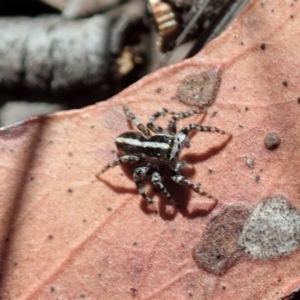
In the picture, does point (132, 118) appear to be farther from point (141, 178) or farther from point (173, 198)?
point (173, 198)

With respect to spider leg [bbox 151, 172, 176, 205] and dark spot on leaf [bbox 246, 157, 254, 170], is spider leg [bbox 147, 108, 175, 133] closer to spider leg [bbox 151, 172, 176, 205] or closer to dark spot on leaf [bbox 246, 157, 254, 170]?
spider leg [bbox 151, 172, 176, 205]

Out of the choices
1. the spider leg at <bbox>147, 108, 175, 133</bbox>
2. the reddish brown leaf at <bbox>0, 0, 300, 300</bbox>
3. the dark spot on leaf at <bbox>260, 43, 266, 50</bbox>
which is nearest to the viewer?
the reddish brown leaf at <bbox>0, 0, 300, 300</bbox>

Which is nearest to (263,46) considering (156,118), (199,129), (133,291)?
(199,129)

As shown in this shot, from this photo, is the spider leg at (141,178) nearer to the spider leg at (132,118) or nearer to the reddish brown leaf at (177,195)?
the reddish brown leaf at (177,195)

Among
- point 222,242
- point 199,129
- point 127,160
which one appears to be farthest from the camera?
point 127,160

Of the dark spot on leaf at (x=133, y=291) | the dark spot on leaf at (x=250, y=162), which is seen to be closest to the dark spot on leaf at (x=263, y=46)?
the dark spot on leaf at (x=250, y=162)

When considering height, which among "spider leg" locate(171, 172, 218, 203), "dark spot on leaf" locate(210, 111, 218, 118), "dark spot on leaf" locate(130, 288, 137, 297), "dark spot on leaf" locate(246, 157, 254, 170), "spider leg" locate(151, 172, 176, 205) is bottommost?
"dark spot on leaf" locate(130, 288, 137, 297)

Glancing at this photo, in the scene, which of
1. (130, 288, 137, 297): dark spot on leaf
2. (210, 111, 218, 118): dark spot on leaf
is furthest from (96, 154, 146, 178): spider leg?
(130, 288, 137, 297): dark spot on leaf
